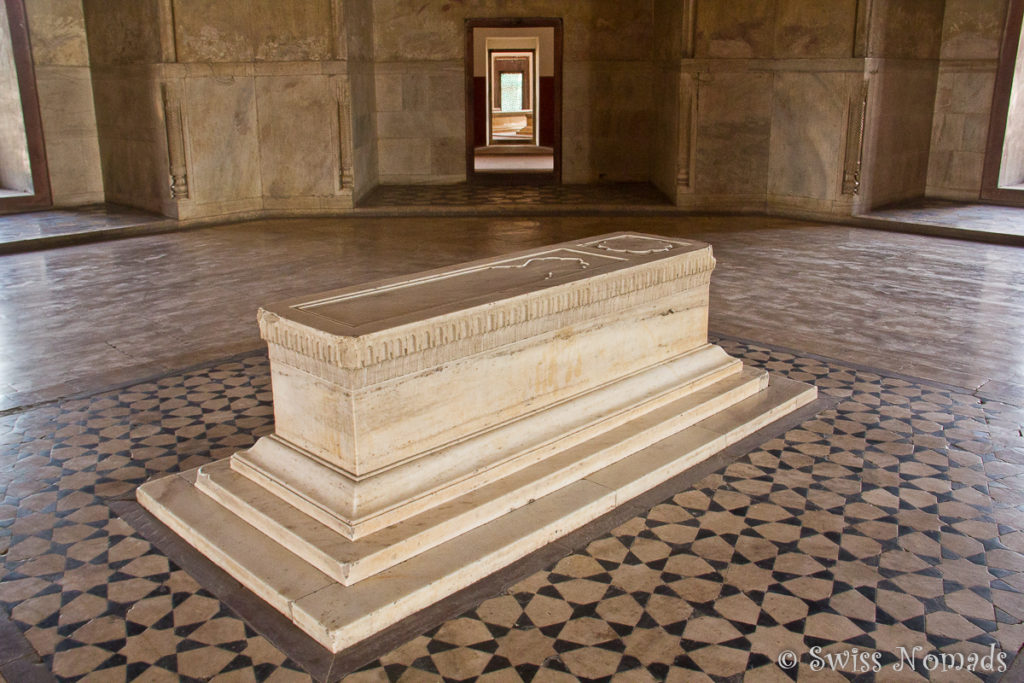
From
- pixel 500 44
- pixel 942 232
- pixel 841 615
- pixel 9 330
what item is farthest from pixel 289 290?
pixel 500 44

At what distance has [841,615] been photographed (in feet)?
7.62

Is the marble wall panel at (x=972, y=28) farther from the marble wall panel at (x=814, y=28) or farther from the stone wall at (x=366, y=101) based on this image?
the marble wall panel at (x=814, y=28)

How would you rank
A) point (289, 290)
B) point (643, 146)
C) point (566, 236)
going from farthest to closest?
point (643, 146)
point (566, 236)
point (289, 290)

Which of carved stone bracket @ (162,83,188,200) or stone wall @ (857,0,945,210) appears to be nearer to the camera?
carved stone bracket @ (162,83,188,200)

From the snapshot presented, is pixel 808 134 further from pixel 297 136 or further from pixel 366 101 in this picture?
pixel 297 136

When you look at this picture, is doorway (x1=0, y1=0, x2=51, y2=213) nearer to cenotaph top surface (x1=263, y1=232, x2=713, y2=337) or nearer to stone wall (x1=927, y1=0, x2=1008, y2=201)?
cenotaph top surface (x1=263, y1=232, x2=713, y2=337)

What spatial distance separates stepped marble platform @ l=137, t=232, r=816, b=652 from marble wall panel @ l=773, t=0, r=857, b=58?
5.40 m

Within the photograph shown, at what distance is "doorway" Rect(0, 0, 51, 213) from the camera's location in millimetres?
8008

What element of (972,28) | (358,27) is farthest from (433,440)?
(972,28)

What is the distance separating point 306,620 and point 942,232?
6931 millimetres

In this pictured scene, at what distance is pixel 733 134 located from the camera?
8469 millimetres

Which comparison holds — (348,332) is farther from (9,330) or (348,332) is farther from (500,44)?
(500,44)

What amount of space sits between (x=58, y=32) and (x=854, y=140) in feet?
23.9

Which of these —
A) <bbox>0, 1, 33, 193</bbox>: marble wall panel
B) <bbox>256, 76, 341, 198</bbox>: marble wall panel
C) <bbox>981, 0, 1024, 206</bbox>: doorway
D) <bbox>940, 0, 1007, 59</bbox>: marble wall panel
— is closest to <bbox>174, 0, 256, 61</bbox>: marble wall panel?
<bbox>256, 76, 341, 198</bbox>: marble wall panel
